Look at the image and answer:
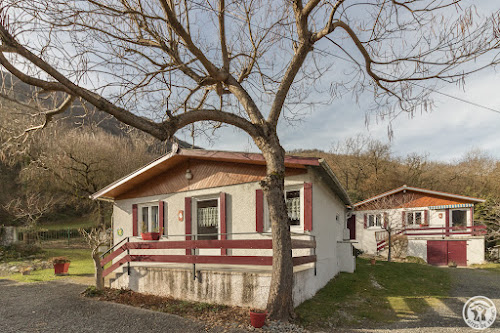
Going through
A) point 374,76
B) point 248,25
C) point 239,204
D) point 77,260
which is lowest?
point 77,260

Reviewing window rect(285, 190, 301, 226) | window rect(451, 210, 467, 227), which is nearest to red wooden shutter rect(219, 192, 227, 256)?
window rect(285, 190, 301, 226)

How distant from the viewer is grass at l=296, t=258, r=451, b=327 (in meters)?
6.91

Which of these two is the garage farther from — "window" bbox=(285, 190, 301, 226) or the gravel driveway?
the gravel driveway

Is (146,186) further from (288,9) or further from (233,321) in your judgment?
(288,9)

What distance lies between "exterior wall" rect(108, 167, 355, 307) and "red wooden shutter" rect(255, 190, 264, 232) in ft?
0.52

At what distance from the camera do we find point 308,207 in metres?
8.47

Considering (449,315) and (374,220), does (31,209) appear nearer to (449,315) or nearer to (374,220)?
(374,220)

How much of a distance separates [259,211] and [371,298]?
3.71 meters

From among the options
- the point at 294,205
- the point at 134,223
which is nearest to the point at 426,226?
the point at 294,205

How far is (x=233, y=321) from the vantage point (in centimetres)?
637

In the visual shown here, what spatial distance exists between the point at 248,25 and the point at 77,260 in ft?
53.7

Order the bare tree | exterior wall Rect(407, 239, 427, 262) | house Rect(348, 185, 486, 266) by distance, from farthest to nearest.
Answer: the bare tree → exterior wall Rect(407, 239, 427, 262) → house Rect(348, 185, 486, 266)

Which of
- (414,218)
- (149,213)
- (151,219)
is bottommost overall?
(414,218)

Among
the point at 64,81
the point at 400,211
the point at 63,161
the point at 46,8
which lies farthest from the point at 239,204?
the point at 63,161
